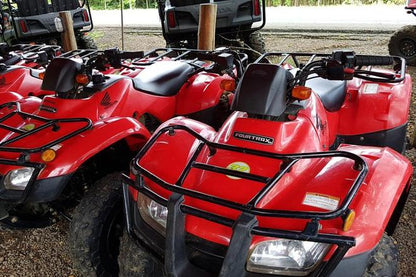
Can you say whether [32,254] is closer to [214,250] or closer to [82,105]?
[82,105]

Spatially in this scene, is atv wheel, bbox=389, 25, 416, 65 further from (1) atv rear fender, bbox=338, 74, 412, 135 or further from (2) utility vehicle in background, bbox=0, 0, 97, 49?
(2) utility vehicle in background, bbox=0, 0, 97, 49

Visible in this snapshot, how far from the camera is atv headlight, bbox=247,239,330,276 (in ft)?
Result: 4.99

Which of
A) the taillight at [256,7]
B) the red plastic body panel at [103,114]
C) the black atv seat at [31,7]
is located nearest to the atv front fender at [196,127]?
the red plastic body panel at [103,114]

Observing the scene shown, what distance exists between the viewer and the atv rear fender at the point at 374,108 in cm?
278

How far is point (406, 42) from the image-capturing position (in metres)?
6.93

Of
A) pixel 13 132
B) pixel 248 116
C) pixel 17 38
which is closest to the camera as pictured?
pixel 248 116

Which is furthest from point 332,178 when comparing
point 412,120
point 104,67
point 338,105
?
point 412,120

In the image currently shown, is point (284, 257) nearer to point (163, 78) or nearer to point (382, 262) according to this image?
point (382, 262)

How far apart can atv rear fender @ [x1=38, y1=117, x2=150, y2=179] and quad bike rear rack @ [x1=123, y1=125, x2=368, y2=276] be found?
18.0 inches

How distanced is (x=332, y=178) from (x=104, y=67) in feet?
6.35

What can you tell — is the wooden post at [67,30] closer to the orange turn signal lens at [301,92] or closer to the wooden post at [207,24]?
the wooden post at [207,24]

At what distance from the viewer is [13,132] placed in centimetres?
274

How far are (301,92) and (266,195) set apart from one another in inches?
21.5

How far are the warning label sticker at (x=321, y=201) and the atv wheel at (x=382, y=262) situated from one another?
25cm
